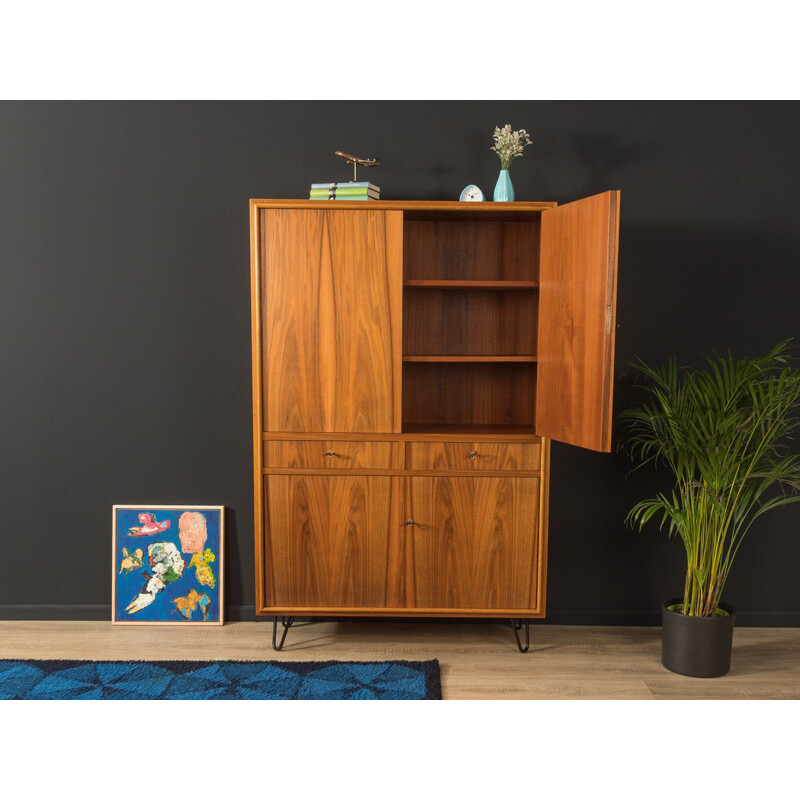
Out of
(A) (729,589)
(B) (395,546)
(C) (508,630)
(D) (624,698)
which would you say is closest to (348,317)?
(B) (395,546)

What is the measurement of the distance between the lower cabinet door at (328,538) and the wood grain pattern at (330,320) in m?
0.26

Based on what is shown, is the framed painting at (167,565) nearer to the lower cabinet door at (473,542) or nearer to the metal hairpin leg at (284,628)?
the metal hairpin leg at (284,628)

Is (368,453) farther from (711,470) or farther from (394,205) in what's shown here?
(711,470)

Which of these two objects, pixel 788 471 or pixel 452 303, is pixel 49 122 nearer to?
pixel 452 303

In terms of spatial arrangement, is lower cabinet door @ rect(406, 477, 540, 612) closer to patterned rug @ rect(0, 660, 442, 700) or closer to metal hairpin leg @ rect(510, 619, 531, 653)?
metal hairpin leg @ rect(510, 619, 531, 653)

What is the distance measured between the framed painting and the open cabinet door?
1708 mm

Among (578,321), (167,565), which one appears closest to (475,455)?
(578,321)

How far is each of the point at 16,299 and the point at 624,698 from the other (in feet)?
10.7

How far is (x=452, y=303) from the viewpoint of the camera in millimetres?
3609

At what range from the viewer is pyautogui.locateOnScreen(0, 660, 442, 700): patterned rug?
291cm

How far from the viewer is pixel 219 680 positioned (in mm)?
3037

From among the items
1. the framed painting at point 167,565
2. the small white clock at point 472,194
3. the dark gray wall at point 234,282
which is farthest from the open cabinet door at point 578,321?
the framed painting at point 167,565

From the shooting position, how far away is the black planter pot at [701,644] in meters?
3.12

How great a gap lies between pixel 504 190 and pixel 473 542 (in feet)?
5.07
